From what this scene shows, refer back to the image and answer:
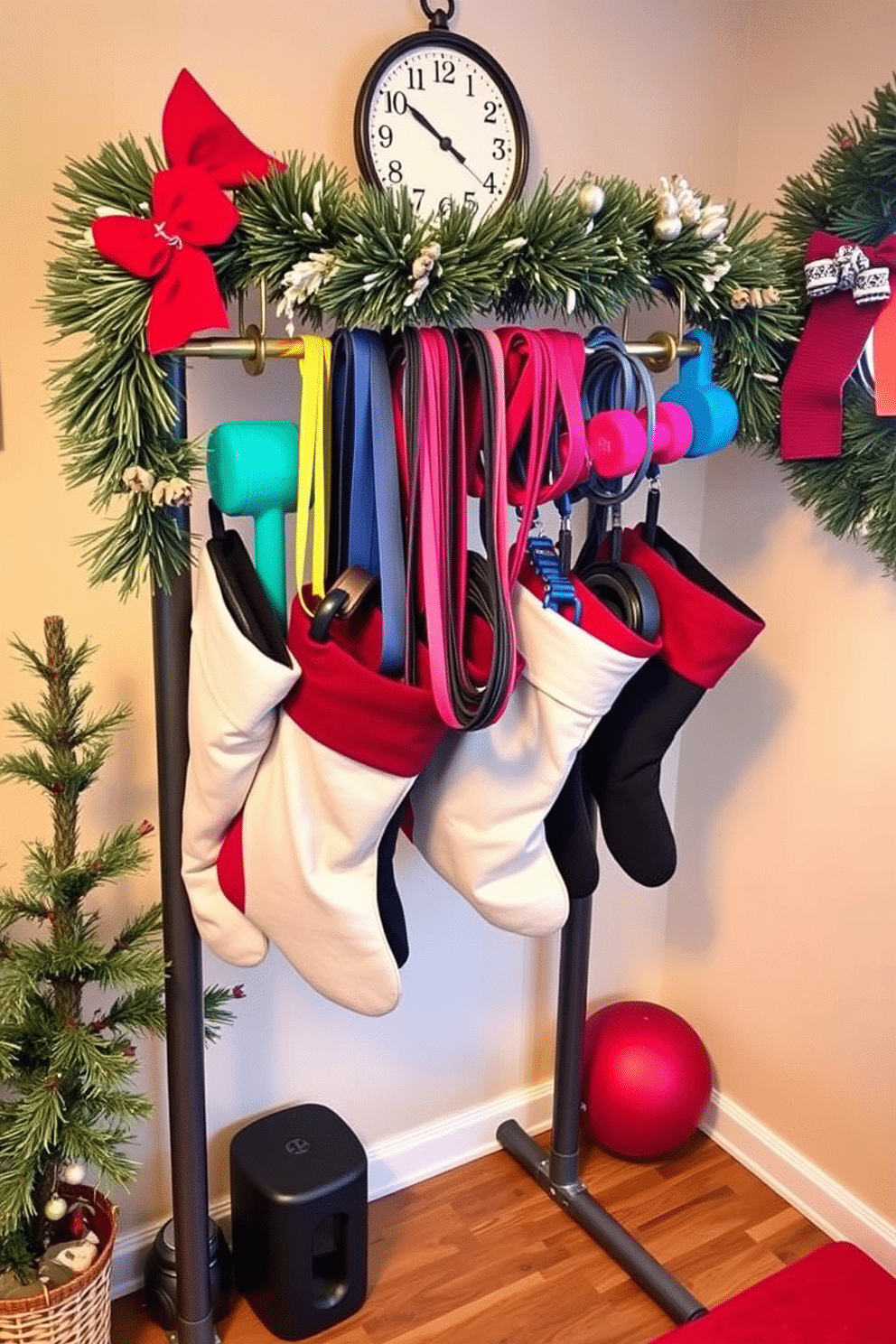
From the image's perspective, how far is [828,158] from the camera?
4.77ft

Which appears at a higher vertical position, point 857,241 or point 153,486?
point 857,241

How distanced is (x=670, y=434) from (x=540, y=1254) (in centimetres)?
130

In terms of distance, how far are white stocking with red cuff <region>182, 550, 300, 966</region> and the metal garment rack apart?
0.02m

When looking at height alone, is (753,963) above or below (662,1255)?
above

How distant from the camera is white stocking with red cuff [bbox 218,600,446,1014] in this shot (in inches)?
46.1

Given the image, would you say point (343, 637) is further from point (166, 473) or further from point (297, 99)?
point (297, 99)

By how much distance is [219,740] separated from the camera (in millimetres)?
1225

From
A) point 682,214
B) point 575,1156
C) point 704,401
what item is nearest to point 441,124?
point 682,214

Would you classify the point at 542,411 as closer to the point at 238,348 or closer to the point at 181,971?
the point at 238,348

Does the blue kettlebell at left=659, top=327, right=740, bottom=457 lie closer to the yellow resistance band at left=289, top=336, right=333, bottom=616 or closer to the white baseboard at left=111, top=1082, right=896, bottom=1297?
the yellow resistance band at left=289, top=336, right=333, bottom=616

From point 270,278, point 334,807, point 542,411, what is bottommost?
point 334,807

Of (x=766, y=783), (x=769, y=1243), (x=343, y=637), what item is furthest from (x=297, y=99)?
(x=769, y=1243)

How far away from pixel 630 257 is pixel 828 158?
377mm

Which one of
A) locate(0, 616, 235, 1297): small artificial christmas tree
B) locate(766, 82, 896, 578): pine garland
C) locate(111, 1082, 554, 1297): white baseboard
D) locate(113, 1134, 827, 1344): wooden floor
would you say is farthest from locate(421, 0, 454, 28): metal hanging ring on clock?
locate(113, 1134, 827, 1344): wooden floor
